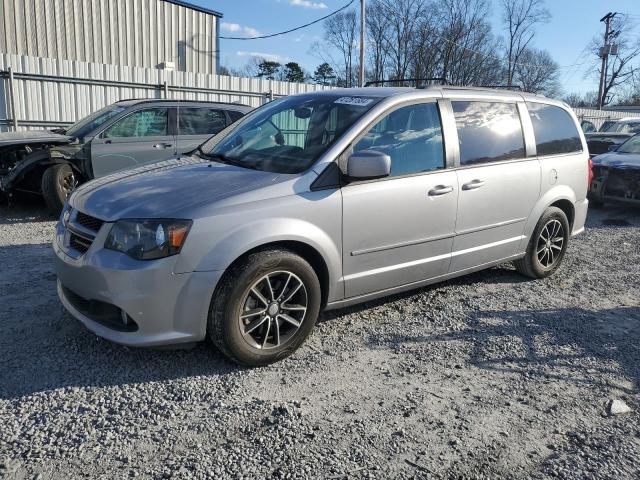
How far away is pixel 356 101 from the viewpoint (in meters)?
4.09

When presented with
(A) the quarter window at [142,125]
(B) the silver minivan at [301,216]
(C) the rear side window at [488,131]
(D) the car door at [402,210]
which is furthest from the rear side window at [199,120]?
(D) the car door at [402,210]

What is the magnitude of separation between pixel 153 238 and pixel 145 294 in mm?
321

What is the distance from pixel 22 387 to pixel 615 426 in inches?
132

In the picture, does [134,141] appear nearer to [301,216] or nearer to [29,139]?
→ [29,139]

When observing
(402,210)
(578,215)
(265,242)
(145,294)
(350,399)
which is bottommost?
(350,399)

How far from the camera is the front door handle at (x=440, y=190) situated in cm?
410

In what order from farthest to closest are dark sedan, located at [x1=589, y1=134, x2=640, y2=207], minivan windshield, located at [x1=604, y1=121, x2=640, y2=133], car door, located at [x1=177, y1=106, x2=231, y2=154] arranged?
minivan windshield, located at [x1=604, y1=121, x2=640, y2=133] < dark sedan, located at [x1=589, y1=134, x2=640, y2=207] < car door, located at [x1=177, y1=106, x2=231, y2=154]

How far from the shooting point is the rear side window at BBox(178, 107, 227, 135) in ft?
27.8

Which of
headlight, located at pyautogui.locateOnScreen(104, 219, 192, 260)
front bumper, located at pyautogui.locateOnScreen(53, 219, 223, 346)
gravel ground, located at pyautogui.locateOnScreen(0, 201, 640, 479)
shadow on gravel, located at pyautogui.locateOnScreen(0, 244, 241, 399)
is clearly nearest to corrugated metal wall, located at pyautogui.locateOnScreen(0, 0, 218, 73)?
gravel ground, located at pyautogui.locateOnScreen(0, 201, 640, 479)

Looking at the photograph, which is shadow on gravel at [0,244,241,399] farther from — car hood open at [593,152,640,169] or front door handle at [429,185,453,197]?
car hood open at [593,152,640,169]

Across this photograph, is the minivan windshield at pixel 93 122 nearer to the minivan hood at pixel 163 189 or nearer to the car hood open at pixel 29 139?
the car hood open at pixel 29 139

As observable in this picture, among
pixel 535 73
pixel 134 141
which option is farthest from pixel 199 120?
pixel 535 73

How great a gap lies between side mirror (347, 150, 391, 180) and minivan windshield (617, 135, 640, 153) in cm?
870

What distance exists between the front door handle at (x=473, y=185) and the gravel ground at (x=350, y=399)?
1.05 metres
